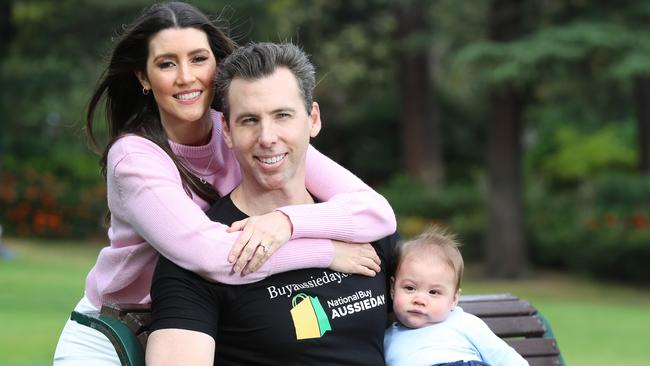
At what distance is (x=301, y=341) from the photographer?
345cm

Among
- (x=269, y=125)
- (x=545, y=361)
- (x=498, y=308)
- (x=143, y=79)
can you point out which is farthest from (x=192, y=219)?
(x=545, y=361)

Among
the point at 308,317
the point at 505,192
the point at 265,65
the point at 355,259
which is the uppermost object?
the point at 505,192

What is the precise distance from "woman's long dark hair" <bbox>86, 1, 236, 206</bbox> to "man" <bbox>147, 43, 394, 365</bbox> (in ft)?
1.09

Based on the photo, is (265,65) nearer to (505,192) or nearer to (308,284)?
(308,284)

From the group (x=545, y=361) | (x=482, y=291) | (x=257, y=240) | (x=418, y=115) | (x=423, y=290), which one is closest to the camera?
(x=257, y=240)

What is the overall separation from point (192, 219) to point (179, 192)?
0.13 meters

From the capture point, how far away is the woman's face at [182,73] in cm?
390

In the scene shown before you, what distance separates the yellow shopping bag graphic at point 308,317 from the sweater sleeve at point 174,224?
11 cm

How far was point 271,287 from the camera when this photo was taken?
11.4 ft

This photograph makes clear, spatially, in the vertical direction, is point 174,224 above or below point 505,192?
below

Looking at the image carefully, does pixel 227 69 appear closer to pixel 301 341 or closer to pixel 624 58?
pixel 301 341

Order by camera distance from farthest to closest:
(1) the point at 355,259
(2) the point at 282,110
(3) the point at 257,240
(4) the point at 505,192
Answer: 1. (4) the point at 505,192
2. (1) the point at 355,259
3. (2) the point at 282,110
4. (3) the point at 257,240

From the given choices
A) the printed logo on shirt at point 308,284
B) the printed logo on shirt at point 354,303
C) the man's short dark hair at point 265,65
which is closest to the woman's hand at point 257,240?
the printed logo on shirt at point 308,284

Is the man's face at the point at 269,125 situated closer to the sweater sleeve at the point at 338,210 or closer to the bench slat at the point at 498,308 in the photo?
the sweater sleeve at the point at 338,210
